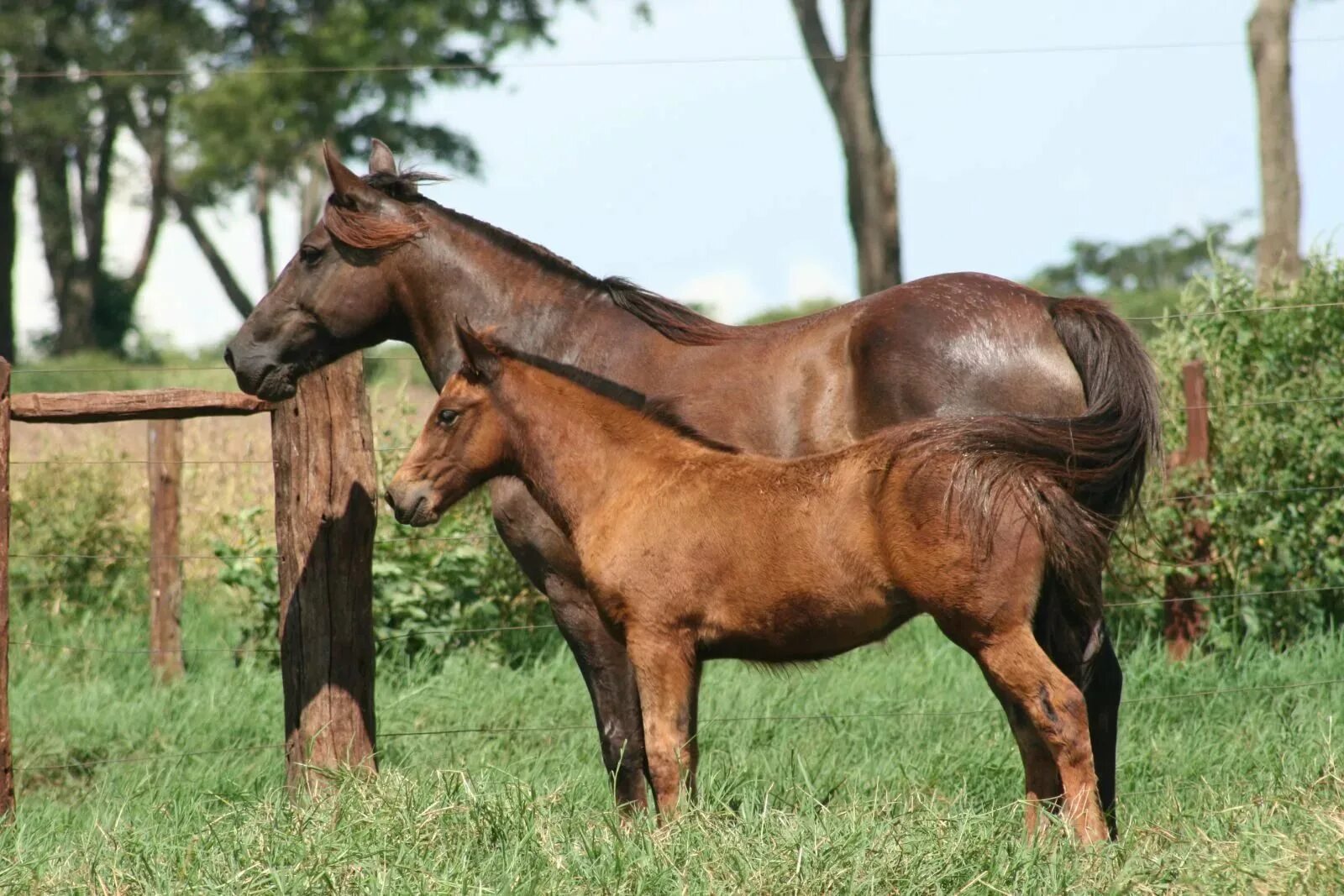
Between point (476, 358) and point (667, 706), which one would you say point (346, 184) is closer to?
point (476, 358)

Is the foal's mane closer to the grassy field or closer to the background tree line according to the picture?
the grassy field

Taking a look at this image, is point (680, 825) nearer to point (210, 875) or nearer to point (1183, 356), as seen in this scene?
point (210, 875)

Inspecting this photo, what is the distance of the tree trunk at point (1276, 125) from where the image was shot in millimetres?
14109

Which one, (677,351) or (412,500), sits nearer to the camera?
(412,500)

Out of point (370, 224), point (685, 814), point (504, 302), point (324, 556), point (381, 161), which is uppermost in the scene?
point (381, 161)

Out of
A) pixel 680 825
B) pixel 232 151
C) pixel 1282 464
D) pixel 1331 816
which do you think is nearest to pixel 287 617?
pixel 680 825

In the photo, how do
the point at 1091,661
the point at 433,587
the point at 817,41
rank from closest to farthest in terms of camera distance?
the point at 1091,661 < the point at 433,587 < the point at 817,41

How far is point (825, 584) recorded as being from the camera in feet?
13.9

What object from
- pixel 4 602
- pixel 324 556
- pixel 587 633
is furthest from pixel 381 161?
pixel 4 602

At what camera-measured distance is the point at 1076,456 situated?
4324mm

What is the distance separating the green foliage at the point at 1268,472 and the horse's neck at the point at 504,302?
3.61m

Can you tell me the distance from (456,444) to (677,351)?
0.92 meters

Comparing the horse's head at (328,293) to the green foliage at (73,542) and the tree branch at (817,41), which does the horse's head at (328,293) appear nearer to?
the green foliage at (73,542)

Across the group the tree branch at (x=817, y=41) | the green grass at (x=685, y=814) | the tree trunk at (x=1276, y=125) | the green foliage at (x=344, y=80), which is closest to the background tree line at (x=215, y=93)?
the green foliage at (x=344, y=80)
